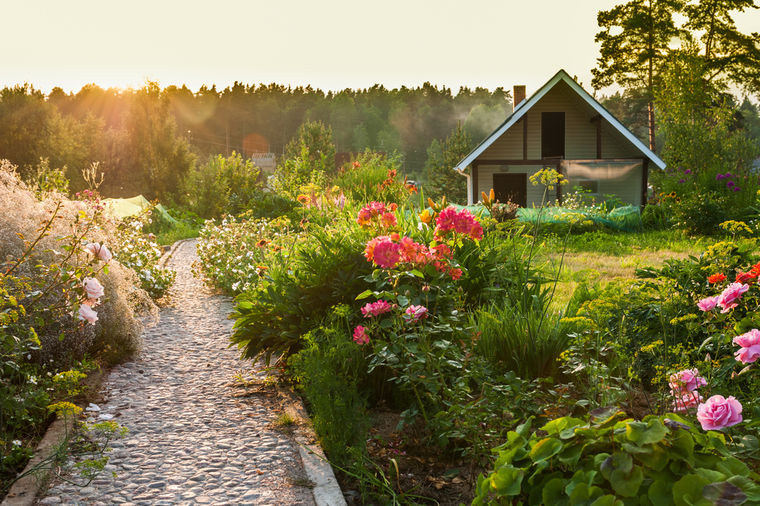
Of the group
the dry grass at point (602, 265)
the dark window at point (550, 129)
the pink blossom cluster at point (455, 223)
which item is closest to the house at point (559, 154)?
the dark window at point (550, 129)

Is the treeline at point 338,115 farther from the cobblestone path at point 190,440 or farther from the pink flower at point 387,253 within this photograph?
the pink flower at point 387,253

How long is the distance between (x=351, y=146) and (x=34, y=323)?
7987 centimetres

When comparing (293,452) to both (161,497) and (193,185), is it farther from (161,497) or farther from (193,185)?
(193,185)

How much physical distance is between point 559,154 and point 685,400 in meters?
19.8

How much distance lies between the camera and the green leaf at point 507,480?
74.2 inches

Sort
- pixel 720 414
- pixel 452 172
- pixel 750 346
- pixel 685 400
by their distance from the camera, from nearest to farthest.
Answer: pixel 720 414 → pixel 750 346 → pixel 685 400 → pixel 452 172

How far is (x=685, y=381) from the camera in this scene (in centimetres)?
262

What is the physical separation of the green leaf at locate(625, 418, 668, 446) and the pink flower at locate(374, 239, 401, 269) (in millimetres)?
1933

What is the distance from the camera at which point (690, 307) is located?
3934 mm

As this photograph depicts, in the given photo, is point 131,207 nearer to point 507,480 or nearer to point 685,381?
point 685,381

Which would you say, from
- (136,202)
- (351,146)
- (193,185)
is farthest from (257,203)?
(351,146)

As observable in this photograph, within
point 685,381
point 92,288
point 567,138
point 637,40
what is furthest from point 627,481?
point 637,40

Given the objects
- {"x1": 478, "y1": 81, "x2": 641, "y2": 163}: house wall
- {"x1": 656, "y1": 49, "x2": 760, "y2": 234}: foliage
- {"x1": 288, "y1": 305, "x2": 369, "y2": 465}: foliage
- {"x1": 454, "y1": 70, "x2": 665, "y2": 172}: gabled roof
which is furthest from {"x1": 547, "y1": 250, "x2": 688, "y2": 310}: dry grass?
{"x1": 478, "y1": 81, "x2": 641, "y2": 163}: house wall

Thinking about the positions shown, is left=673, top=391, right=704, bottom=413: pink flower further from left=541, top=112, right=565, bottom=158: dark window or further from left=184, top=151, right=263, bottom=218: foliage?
left=184, top=151, right=263, bottom=218: foliage
